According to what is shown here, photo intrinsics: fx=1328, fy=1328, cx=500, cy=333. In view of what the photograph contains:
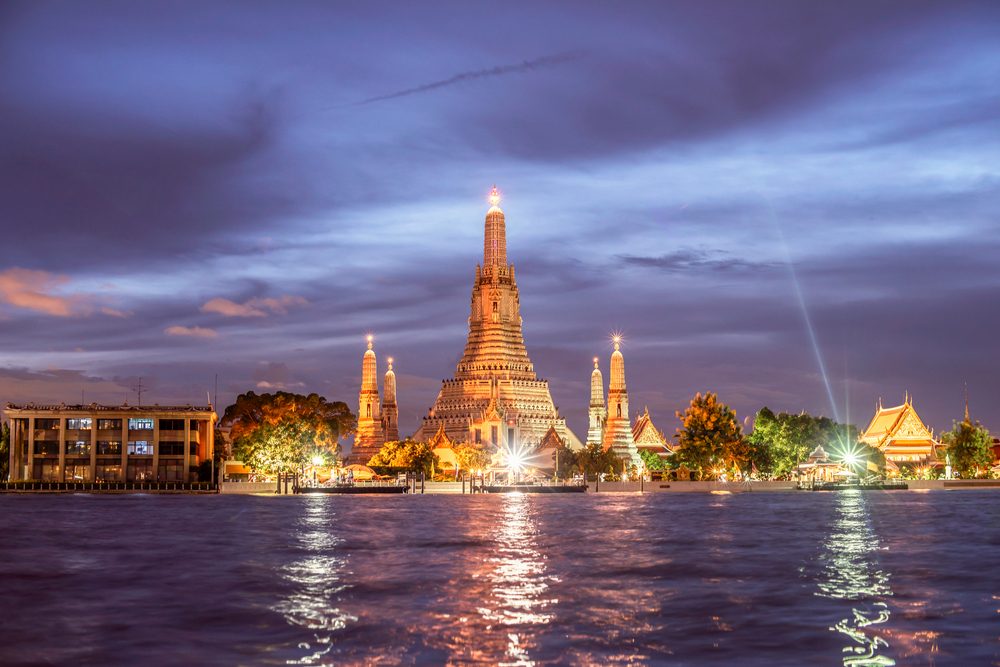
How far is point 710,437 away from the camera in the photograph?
13662 centimetres

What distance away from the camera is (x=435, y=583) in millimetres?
43938

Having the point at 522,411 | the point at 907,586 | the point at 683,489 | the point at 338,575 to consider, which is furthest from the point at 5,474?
the point at 907,586

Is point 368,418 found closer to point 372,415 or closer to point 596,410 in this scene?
point 372,415

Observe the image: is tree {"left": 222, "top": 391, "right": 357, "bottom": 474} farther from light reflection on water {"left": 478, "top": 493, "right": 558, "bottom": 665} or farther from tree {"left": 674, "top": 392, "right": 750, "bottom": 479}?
light reflection on water {"left": 478, "top": 493, "right": 558, "bottom": 665}

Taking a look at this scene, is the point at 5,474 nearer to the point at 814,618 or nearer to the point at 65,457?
the point at 65,457

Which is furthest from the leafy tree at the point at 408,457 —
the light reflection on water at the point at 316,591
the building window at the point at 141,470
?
the light reflection on water at the point at 316,591

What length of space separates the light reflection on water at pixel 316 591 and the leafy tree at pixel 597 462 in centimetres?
7509

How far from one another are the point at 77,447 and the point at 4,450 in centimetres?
863

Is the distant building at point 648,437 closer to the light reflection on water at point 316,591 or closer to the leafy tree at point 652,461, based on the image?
the leafy tree at point 652,461

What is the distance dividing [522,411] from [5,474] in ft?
195

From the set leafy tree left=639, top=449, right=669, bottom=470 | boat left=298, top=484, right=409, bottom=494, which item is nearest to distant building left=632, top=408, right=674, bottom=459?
leafy tree left=639, top=449, right=669, bottom=470

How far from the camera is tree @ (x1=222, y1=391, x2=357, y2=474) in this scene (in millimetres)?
129625

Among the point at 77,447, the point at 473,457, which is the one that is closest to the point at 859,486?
the point at 473,457

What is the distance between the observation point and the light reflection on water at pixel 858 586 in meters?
29.2
